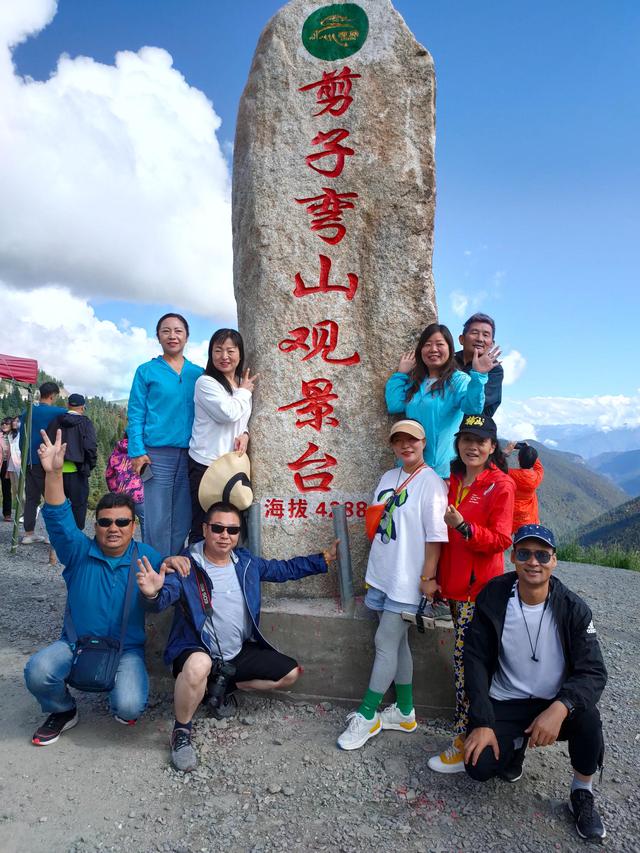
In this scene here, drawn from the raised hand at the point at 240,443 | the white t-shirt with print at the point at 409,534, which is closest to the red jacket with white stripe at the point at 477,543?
the white t-shirt with print at the point at 409,534

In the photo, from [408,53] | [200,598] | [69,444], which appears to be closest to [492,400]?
[200,598]

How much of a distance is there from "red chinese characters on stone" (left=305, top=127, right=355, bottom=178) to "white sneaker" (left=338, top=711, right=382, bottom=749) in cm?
374

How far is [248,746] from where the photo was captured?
3408mm

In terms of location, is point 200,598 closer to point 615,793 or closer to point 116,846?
point 116,846

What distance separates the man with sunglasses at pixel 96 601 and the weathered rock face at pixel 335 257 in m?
1.08

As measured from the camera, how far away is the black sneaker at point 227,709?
12.0 feet

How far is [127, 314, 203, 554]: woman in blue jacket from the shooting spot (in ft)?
13.6

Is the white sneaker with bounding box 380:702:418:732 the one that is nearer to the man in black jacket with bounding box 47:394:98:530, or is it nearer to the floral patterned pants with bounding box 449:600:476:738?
the floral patterned pants with bounding box 449:600:476:738

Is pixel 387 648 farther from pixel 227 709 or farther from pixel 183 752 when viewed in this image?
pixel 183 752

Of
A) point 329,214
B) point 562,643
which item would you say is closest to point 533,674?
point 562,643

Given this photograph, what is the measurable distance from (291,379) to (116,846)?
2893 mm

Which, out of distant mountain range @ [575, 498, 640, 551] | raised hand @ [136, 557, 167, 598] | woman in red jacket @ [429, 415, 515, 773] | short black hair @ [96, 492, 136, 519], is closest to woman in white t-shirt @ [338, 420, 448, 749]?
woman in red jacket @ [429, 415, 515, 773]

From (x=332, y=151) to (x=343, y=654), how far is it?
3.64 metres

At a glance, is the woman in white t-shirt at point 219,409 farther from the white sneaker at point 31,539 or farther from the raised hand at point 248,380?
the white sneaker at point 31,539
